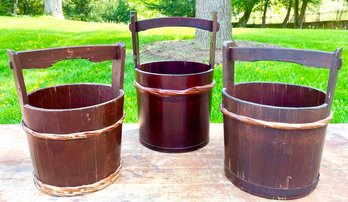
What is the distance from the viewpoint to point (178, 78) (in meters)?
1.71

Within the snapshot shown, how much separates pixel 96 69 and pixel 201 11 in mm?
1559

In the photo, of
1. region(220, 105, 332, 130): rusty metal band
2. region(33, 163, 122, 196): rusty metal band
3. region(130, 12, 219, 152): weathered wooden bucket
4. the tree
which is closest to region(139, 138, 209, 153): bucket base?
region(130, 12, 219, 152): weathered wooden bucket

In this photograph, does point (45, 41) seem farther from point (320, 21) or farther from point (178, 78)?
point (320, 21)

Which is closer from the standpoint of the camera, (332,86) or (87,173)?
(332,86)

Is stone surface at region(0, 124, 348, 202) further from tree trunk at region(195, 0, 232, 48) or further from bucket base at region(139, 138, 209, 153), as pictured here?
tree trunk at region(195, 0, 232, 48)

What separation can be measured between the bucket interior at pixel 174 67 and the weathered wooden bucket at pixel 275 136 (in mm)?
536

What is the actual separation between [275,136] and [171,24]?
103 cm

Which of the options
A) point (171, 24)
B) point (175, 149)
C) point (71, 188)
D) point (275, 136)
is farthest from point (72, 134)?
point (171, 24)

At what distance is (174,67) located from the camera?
214 centimetres

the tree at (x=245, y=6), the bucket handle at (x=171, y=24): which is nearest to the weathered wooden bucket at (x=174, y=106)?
the bucket handle at (x=171, y=24)

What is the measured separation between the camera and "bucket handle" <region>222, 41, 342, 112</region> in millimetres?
1312

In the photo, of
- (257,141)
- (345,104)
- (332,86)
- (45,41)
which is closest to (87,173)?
(257,141)

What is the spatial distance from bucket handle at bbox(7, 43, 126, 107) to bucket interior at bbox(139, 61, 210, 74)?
1.46 feet

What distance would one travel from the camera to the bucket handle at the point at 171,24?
1875mm
